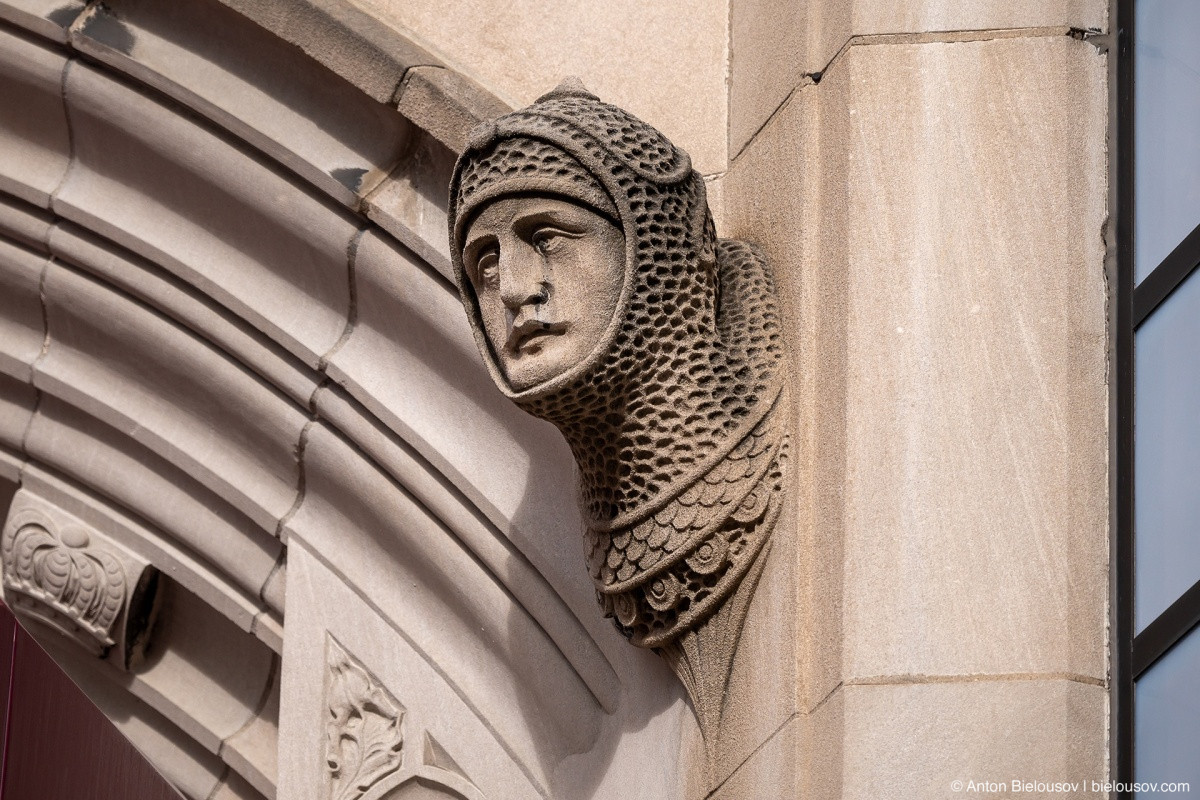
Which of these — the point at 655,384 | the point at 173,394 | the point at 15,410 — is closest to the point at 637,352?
the point at 655,384

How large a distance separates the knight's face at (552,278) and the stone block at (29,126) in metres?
1.14

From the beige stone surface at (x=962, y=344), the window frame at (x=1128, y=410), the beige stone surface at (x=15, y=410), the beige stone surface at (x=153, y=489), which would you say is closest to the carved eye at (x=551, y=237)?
the beige stone surface at (x=962, y=344)

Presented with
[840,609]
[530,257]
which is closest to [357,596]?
[530,257]

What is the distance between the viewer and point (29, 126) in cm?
341

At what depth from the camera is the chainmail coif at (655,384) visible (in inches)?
97.9

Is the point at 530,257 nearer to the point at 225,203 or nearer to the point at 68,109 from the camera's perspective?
the point at 225,203

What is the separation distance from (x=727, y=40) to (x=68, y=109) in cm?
109

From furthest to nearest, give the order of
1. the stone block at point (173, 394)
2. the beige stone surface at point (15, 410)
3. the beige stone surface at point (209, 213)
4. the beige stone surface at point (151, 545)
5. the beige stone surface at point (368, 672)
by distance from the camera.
Result: 1. the beige stone surface at point (15, 410)
2. the beige stone surface at point (151, 545)
3. the stone block at point (173, 394)
4. the beige stone surface at point (209, 213)
5. the beige stone surface at point (368, 672)

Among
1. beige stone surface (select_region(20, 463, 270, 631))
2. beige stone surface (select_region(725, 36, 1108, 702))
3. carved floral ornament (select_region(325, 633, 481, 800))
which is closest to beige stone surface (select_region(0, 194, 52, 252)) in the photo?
beige stone surface (select_region(20, 463, 270, 631))

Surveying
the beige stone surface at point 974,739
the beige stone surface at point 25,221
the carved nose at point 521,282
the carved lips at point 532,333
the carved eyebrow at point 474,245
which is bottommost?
the beige stone surface at point 974,739

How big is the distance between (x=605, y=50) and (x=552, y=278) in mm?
600

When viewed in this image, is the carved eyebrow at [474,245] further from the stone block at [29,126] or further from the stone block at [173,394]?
the stone block at [29,126]

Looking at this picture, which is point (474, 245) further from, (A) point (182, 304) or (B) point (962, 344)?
(A) point (182, 304)

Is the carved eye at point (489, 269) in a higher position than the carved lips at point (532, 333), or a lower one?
higher
